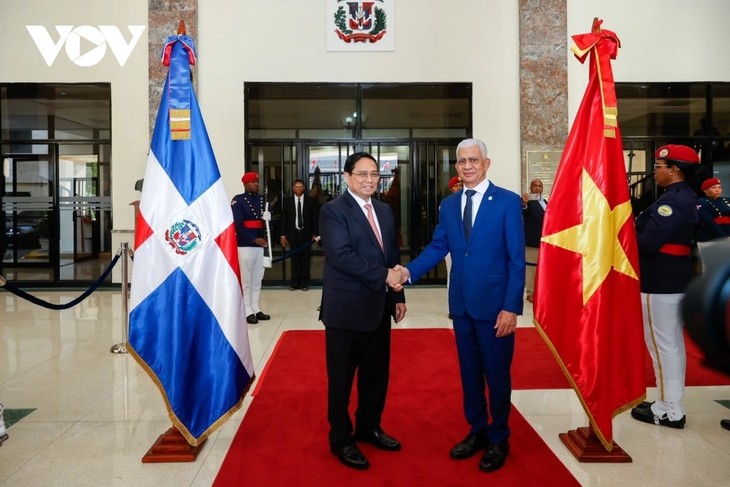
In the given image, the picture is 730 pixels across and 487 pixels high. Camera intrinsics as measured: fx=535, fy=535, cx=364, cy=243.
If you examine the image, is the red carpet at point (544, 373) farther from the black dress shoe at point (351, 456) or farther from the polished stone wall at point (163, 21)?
the polished stone wall at point (163, 21)

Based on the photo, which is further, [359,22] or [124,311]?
[359,22]

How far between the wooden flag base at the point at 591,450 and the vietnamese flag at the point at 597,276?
88mm

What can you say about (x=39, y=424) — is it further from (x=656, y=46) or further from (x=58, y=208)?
(x=656, y=46)

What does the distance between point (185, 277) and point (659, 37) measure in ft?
27.9

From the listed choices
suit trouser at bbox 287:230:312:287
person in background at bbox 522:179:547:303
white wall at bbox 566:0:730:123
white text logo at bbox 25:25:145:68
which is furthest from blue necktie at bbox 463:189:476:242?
white text logo at bbox 25:25:145:68

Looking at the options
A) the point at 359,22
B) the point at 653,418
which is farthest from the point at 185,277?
the point at 359,22

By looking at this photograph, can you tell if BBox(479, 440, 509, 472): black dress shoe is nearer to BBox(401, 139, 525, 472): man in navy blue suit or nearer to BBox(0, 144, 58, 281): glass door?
BBox(401, 139, 525, 472): man in navy blue suit

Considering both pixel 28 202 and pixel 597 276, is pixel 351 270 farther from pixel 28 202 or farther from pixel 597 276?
pixel 28 202

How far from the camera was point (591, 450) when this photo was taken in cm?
273

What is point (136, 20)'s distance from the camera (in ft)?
26.9

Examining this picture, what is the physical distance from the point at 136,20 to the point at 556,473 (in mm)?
8474

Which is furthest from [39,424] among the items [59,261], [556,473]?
[59,261]

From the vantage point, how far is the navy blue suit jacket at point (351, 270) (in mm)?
2596

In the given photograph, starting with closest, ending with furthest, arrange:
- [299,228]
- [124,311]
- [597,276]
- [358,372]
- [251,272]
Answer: [597,276] → [358,372] → [124,311] → [251,272] → [299,228]
